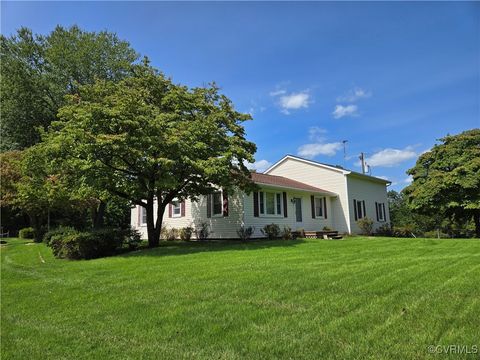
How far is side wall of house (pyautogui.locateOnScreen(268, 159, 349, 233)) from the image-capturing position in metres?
23.3

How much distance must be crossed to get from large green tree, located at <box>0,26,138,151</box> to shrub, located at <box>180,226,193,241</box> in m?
14.5

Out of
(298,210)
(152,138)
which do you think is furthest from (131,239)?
(298,210)

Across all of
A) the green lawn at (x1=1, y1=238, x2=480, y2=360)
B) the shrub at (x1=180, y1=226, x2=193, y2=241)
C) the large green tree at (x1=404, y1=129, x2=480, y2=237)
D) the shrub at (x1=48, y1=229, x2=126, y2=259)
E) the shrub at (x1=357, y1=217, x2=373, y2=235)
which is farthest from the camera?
the shrub at (x1=357, y1=217, x2=373, y2=235)

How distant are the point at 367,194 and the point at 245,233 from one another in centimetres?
Answer: 1194

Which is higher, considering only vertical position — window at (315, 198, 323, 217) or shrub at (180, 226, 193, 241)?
window at (315, 198, 323, 217)

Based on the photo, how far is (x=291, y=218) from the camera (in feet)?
68.7

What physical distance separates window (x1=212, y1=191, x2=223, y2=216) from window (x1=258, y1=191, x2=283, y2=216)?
218 cm

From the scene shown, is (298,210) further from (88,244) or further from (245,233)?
(88,244)

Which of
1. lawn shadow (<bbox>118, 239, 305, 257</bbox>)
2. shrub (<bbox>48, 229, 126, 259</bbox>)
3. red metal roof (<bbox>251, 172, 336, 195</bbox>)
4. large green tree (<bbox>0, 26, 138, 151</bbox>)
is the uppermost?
large green tree (<bbox>0, 26, 138, 151</bbox>)

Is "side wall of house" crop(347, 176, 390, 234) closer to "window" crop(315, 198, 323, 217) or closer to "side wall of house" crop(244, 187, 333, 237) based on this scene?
"side wall of house" crop(244, 187, 333, 237)

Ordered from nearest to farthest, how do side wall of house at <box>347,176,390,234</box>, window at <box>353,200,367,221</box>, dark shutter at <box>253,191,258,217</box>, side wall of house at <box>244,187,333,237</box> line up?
side wall of house at <box>244,187,333,237</box> → dark shutter at <box>253,191,258,217</box> → side wall of house at <box>347,176,390,234</box> → window at <box>353,200,367,221</box>

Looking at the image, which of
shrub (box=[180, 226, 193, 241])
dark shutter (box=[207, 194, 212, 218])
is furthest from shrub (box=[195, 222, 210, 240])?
dark shutter (box=[207, 194, 212, 218])

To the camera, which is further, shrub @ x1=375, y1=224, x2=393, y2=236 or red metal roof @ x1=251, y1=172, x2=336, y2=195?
shrub @ x1=375, y1=224, x2=393, y2=236

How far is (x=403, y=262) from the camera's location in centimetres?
842
